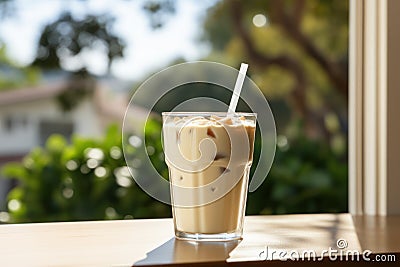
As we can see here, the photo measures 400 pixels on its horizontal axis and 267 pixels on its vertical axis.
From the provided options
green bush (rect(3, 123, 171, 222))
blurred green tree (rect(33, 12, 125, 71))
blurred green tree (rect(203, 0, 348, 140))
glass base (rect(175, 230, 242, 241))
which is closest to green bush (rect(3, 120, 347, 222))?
green bush (rect(3, 123, 171, 222))

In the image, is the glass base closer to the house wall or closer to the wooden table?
the wooden table

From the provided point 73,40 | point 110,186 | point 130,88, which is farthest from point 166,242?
point 130,88

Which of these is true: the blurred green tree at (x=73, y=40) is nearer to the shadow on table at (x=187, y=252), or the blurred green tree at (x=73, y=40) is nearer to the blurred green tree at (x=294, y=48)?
the blurred green tree at (x=294, y=48)

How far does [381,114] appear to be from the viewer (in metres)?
1.23

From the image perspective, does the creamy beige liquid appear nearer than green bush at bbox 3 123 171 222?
Yes

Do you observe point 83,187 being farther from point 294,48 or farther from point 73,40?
point 294,48

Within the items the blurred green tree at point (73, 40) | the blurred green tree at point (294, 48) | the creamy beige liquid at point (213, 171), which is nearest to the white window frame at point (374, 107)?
the creamy beige liquid at point (213, 171)

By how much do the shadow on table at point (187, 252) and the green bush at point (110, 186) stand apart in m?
1.10

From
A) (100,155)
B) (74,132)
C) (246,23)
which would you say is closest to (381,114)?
(100,155)

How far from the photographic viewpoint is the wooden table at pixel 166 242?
783mm

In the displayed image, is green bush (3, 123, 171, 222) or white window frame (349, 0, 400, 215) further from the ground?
white window frame (349, 0, 400, 215)

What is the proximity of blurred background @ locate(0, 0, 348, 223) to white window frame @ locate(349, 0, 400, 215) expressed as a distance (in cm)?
86

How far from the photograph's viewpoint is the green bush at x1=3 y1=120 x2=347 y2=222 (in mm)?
2139

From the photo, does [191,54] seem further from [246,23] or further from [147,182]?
[147,182]
